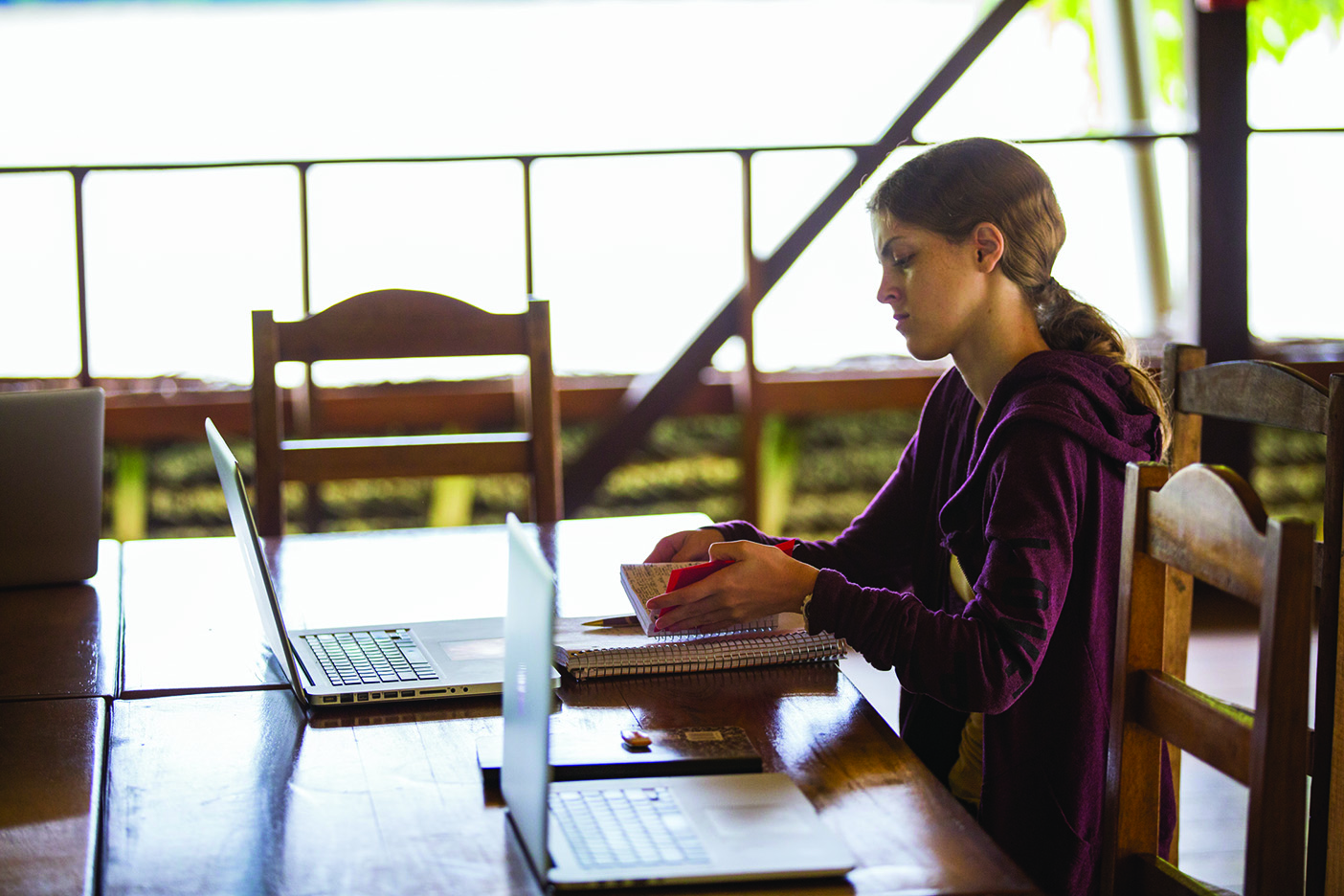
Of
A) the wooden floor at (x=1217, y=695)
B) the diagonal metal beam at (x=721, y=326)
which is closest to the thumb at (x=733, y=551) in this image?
the wooden floor at (x=1217, y=695)

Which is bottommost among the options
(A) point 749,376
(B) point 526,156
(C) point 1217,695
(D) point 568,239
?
(C) point 1217,695

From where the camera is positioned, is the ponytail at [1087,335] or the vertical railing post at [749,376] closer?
the ponytail at [1087,335]

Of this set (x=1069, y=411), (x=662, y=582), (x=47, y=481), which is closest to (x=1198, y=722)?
(x=1069, y=411)

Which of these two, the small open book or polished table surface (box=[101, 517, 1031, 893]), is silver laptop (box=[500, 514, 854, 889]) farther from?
the small open book

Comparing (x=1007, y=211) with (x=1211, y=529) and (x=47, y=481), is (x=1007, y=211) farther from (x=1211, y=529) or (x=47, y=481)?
(x=47, y=481)

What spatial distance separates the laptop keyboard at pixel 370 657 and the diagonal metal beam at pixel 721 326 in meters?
1.85

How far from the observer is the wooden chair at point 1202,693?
93 centimetres

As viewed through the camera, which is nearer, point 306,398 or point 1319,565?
point 1319,565

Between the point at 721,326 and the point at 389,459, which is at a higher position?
the point at 721,326

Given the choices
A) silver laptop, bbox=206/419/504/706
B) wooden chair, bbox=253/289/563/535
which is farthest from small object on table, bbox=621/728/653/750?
wooden chair, bbox=253/289/563/535

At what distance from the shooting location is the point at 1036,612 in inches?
46.8

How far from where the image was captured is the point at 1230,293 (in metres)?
3.29

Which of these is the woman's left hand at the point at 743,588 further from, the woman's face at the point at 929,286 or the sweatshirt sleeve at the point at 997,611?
the woman's face at the point at 929,286

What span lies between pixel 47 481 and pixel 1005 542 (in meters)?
1.13
